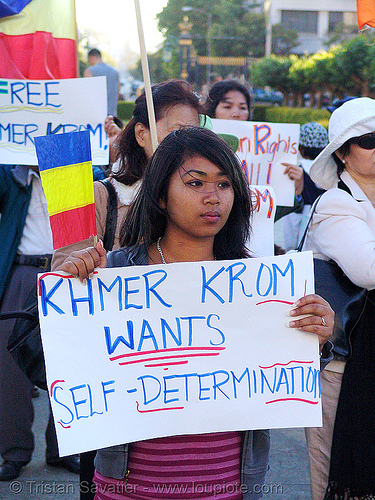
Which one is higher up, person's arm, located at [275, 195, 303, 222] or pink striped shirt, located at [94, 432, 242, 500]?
person's arm, located at [275, 195, 303, 222]

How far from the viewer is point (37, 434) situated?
13.2 ft

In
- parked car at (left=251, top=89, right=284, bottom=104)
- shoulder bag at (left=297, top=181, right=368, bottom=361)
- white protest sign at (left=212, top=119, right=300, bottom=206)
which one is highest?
white protest sign at (left=212, top=119, right=300, bottom=206)

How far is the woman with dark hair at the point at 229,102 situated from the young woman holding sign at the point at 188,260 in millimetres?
2698

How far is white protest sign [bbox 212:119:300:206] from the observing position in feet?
12.7

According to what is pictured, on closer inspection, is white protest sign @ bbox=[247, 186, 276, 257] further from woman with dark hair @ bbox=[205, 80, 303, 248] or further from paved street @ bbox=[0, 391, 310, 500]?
woman with dark hair @ bbox=[205, 80, 303, 248]

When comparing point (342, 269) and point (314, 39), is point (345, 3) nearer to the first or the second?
point (314, 39)

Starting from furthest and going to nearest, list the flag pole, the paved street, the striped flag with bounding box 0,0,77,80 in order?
1. the striped flag with bounding box 0,0,77,80
2. the paved street
3. the flag pole

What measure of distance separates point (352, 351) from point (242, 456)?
0.85 metres

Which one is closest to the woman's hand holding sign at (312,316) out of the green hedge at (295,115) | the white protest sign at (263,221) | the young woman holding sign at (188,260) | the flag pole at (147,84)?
the young woman holding sign at (188,260)

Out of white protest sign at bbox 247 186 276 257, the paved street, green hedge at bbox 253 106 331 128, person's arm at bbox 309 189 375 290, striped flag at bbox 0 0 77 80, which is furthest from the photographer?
green hedge at bbox 253 106 331 128

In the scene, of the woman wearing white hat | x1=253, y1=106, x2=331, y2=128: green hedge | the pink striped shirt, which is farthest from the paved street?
x1=253, y1=106, x2=331, y2=128: green hedge

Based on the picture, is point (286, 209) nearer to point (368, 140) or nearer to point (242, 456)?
point (368, 140)

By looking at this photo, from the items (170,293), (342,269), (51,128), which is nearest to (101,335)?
(170,293)

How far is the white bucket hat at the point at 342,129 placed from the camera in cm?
263
